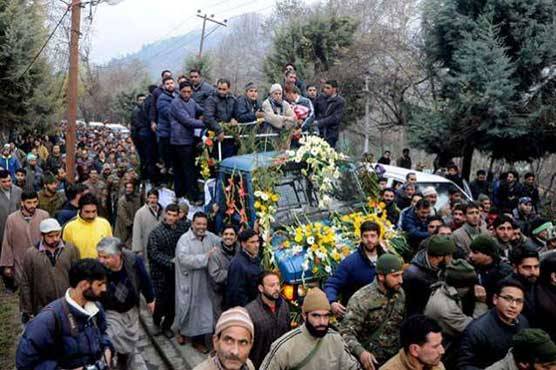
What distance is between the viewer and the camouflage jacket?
15.2 feet

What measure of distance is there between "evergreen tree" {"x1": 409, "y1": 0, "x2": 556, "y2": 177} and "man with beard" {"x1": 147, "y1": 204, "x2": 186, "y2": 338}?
327 inches

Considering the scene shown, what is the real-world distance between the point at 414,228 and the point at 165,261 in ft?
10.9

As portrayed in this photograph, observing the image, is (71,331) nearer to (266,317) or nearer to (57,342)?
(57,342)

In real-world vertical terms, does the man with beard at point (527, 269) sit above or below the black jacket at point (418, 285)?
above

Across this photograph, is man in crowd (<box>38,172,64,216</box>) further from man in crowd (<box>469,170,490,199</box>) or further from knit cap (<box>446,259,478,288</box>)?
man in crowd (<box>469,170,490,199</box>)

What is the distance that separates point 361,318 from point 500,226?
3.04 m

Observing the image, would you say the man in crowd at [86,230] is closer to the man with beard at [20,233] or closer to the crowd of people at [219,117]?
the man with beard at [20,233]

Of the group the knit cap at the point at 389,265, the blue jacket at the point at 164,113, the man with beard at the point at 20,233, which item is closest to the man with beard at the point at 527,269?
the knit cap at the point at 389,265

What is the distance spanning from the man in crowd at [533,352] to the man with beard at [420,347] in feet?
1.54

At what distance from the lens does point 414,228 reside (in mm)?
7754

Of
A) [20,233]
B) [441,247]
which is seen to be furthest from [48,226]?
[441,247]

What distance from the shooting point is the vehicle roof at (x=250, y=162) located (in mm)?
7465

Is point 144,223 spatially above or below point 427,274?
below

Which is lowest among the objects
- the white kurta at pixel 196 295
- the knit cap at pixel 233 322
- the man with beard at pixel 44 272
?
the white kurta at pixel 196 295
